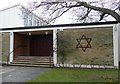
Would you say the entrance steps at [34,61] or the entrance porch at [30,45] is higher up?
the entrance porch at [30,45]

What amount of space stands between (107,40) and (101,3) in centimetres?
275

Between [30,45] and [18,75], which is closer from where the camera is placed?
[18,75]

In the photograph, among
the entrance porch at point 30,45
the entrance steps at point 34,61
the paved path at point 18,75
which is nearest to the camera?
the paved path at point 18,75

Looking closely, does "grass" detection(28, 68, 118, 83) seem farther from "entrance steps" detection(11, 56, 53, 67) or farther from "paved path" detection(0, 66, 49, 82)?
"entrance steps" detection(11, 56, 53, 67)

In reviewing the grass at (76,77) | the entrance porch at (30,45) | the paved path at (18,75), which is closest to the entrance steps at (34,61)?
the entrance porch at (30,45)

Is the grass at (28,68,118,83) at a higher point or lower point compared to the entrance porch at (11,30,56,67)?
lower

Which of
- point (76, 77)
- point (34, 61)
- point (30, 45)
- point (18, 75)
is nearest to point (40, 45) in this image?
point (30, 45)

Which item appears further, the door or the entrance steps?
the door

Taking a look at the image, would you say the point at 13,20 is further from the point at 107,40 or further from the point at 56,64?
the point at 107,40

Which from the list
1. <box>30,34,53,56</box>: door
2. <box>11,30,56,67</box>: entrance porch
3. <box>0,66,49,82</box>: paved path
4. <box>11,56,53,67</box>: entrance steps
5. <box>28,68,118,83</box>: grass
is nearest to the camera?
<box>28,68,118,83</box>: grass

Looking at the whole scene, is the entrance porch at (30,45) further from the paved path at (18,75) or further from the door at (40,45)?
the paved path at (18,75)

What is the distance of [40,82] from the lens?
954cm

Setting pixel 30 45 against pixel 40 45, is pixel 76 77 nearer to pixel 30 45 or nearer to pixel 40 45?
pixel 40 45

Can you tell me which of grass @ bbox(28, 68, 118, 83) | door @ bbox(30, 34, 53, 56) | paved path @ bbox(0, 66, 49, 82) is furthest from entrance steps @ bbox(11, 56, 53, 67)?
grass @ bbox(28, 68, 118, 83)
